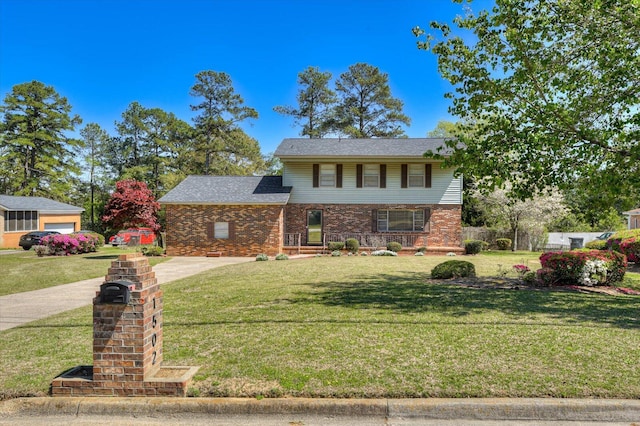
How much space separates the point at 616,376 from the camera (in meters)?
4.64

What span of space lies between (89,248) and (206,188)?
8314 mm

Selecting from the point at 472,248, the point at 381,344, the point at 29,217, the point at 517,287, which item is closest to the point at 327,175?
the point at 472,248

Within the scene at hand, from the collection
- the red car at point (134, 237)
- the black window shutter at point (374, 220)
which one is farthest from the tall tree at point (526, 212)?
the red car at point (134, 237)

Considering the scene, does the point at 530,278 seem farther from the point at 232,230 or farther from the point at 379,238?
the point at 232,230

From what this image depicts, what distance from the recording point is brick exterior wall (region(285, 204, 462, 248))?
24.3m

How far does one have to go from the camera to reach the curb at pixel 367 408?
4055mm

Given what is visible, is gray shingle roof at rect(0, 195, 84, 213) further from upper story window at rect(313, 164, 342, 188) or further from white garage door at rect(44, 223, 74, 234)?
upper story window at rect(313, 164, 342, 188)

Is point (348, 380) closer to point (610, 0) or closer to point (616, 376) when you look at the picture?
point (616, 376)

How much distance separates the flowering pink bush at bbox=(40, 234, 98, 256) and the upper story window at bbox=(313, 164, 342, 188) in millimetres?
13959

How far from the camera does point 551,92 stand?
32.9 ft

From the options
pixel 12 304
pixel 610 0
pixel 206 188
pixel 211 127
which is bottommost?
pixel 12 304

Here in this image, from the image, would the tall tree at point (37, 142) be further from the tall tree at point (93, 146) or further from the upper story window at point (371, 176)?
the upper story window at point (371, 176)

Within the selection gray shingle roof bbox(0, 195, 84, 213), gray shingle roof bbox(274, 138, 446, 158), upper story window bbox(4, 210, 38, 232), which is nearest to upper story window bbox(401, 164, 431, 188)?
gray shingle roof bbox(274, 138, 446, 158)

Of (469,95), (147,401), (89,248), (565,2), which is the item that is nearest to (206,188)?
(89,248)
